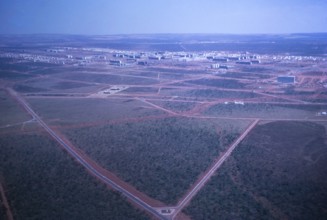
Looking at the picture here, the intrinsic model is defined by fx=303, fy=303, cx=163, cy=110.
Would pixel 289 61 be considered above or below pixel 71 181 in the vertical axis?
above

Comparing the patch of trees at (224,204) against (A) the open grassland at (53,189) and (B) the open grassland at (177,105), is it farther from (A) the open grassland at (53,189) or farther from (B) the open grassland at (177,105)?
(B) the open grassland at (177,105)

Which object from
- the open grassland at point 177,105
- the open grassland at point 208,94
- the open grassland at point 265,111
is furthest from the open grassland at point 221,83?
the open grassland at point 177,105

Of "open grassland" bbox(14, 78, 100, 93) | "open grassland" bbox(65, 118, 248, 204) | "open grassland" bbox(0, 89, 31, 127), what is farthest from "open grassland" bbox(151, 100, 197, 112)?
"open grassland" bbox(0, 89, 31, 127)

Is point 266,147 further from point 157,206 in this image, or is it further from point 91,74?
point 91,74

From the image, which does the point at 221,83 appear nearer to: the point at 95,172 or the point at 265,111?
the point at 265,111

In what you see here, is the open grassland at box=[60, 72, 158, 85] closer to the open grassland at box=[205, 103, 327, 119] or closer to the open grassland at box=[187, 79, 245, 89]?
the open grassland at box=[187, 79, 245, 89]

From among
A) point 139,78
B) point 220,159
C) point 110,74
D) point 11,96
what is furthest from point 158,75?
point 220,159
